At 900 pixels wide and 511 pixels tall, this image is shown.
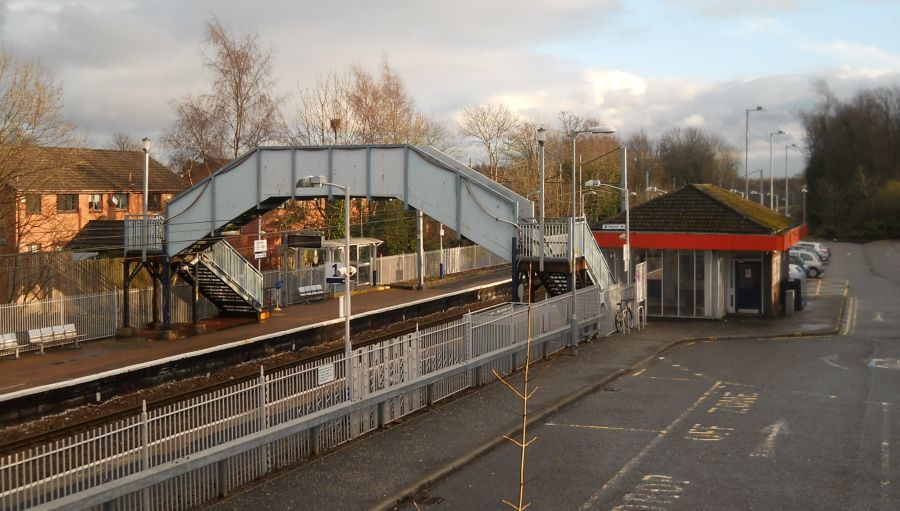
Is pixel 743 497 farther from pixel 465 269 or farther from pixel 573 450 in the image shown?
pixel 465 269

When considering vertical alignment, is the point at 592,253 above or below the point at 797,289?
above

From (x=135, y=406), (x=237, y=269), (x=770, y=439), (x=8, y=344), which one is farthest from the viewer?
(x=237, y=269)

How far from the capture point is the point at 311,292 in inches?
1452

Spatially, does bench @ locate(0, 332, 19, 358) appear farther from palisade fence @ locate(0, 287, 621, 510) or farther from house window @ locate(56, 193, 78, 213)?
house window @ locate(56, 193, 78, 213)

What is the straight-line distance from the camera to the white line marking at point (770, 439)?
14.0 meters

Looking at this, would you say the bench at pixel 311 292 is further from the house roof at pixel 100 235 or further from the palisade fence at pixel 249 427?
the palisade fence at pixel 249 427

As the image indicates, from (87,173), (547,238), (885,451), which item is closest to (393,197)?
(547,238)

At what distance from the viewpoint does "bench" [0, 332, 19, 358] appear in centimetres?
2350

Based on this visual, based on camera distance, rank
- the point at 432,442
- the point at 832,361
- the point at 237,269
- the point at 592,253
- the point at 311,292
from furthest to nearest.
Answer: the point at 311,292, the point at 237,269, the point at 592,253, the point at 832,361, the point at 432,442

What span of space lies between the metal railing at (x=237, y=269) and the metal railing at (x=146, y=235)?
68.1 inches

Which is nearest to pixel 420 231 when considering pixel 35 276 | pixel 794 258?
pixel 35 276

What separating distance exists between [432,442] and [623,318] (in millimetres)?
14717

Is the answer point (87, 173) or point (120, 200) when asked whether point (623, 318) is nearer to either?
point (120, 200)

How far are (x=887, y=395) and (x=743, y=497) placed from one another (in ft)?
28.0
